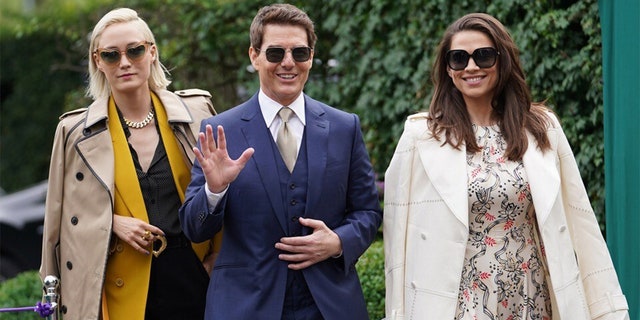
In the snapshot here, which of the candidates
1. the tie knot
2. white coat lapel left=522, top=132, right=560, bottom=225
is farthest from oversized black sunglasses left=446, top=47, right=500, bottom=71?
the tie knot

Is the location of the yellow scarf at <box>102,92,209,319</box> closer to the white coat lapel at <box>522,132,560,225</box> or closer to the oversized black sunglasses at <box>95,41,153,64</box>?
the oversized black sunglasses at <box>95,41,153,64</box>

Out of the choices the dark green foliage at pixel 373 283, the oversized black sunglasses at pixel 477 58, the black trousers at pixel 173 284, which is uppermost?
the oversized black sunglasses at pixel 477 58

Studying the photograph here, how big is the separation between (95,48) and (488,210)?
6.52ft

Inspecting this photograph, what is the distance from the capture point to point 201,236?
4.25 m

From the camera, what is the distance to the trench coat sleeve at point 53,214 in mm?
4883

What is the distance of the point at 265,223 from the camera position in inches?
169

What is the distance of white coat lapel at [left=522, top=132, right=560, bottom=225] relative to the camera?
4.27m

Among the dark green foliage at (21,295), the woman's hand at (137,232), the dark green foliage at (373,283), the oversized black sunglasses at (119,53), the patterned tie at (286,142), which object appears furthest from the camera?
the dark green foliage at (21,295)

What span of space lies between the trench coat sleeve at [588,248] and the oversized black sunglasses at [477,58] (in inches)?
17.2

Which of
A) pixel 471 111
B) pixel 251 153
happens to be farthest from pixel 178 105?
pixel 471 111

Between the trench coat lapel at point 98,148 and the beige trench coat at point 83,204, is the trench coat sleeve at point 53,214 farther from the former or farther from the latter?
the trench coat lapel at point 98,148

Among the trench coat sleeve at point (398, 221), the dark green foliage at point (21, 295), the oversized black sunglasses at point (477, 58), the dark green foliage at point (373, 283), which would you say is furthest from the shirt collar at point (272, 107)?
the dark green foliage at point (21, 295)

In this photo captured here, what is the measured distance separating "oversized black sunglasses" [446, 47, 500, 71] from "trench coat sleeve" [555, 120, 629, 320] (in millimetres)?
438

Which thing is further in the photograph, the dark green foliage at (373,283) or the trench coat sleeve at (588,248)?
the dark green foliage at (373,283)
